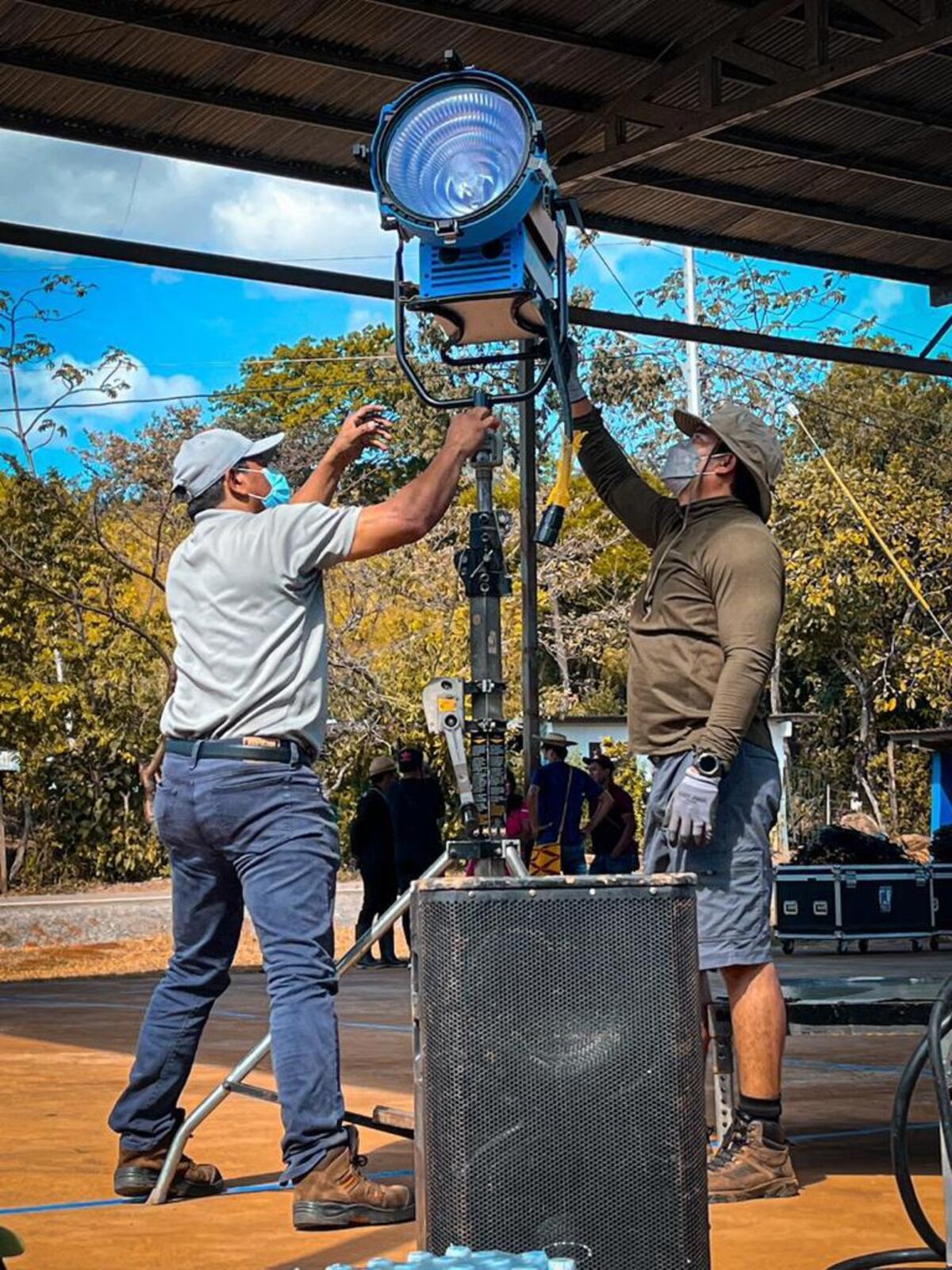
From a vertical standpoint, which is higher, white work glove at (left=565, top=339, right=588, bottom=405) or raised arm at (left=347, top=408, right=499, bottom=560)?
white work glove at (left=565, top=339, right=588, bottom=405)

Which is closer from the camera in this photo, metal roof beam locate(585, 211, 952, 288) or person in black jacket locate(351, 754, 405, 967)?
metal roof beam locate(585, 211, 952, 288)

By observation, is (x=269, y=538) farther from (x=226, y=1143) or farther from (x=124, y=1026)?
(x=124, y=1026)

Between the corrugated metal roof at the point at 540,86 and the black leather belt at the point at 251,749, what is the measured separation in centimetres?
625

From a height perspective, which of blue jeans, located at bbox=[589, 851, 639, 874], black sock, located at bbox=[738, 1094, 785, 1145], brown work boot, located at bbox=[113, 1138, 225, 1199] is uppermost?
blue jeans, located at bbox=[589, 851, 639, 874]

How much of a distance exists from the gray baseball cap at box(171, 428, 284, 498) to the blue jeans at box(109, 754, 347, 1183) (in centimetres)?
66

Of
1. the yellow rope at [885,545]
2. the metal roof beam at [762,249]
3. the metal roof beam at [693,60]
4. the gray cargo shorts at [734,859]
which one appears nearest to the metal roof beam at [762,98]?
the metal roof beam at [693,60]

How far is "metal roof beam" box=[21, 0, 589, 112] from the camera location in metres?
9.42

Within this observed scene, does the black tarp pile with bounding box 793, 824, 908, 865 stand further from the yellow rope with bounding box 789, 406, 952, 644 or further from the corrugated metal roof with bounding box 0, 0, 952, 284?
the yellow rope with bounding box 789, 406, 952, 644

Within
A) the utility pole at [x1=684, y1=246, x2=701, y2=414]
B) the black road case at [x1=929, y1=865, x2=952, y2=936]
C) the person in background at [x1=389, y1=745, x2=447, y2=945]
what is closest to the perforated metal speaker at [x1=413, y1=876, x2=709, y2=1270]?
the person in background at [x1=389, y1=745, x2=447, y2=945]

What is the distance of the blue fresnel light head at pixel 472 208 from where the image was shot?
13.1 feet

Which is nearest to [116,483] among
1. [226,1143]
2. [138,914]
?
[138,914]

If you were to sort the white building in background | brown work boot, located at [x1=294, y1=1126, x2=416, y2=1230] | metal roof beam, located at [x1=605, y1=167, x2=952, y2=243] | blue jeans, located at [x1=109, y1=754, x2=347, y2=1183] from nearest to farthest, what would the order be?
brown work boot, located at [x1=294, y1=1126, x2=416, y2=1230]
blue jeans, located at [x1=109, y1=754, x2=347, y2=1183]
metal roof beam, located at [x1=605, y1=167, x2=952, y2=243]
the white building in background

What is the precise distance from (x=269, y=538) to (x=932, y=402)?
30840mm

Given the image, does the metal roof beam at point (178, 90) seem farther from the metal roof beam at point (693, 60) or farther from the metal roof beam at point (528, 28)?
the metal roof beam at point (693, 60)
